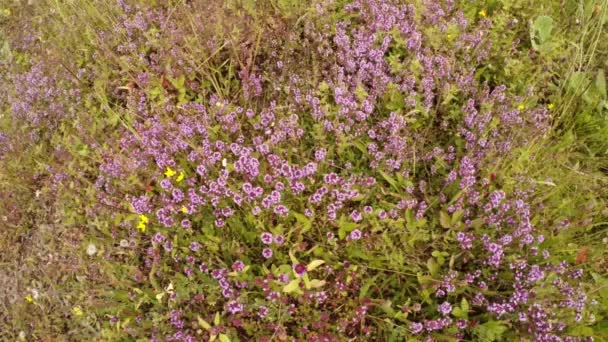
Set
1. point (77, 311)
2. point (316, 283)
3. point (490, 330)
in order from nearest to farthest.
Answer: point (490, 330), point (316, 283), point (77, 311)

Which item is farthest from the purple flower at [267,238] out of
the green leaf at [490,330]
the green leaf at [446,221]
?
the green leaf at [490,330]

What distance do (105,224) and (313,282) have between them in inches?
70.0

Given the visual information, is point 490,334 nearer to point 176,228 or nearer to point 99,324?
point 176,228

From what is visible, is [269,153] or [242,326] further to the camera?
[269,153]

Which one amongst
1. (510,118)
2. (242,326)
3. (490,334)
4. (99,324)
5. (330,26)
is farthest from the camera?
(330,26)

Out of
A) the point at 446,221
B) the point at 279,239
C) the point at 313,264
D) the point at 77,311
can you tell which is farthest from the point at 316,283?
the point at 77,311

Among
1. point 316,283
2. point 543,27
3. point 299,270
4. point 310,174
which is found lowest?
point 316,283

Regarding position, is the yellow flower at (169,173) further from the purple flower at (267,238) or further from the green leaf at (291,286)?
the green leaf at (291,286)

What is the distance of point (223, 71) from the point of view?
4.00 m

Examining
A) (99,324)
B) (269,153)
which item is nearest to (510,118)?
(269,153)

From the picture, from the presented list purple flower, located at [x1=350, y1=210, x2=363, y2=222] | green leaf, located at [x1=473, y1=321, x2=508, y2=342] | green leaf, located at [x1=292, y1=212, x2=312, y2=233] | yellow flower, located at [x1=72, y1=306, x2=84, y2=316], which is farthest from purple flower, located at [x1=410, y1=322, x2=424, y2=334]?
yellow flower, located at [x1=72, y1=306, x2=84, y2=316]

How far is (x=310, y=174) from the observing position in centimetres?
311

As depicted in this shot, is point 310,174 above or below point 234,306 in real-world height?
above

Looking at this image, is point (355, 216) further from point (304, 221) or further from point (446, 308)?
point (446, 308)
